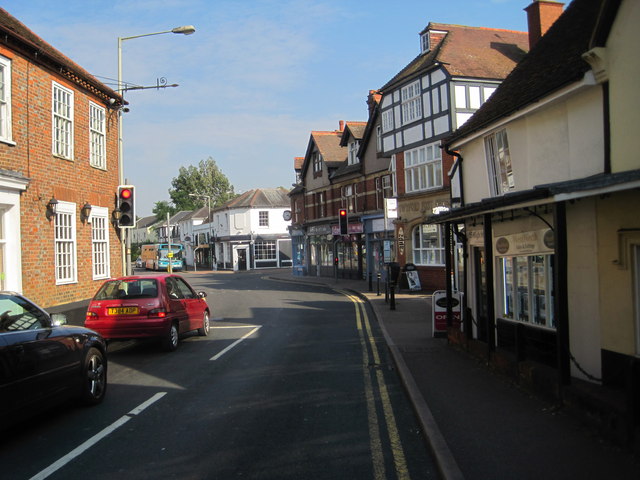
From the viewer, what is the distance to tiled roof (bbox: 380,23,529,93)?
2377 cm

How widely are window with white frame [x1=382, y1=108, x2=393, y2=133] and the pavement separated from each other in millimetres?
19204

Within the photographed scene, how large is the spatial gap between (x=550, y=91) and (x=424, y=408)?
469cm

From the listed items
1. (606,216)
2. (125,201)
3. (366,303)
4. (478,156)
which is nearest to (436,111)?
(366,303)

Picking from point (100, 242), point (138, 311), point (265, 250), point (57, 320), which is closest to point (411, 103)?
point (100, 242)

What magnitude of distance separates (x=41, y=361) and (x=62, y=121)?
31.8 ft

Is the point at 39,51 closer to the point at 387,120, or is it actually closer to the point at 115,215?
the point at 115,215

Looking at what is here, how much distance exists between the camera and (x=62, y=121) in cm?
1389

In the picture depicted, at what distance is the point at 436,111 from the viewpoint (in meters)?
24.0

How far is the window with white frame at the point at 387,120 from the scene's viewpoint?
27250 mm

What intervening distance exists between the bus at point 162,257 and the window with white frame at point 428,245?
41.3m

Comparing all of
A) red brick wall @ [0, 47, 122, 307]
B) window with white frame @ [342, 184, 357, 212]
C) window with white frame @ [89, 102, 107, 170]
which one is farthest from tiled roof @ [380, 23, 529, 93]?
red brick wall @ [0, 47, 122, 307]

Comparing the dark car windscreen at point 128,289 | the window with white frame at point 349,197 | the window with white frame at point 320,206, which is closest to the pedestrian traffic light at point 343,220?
the window with white frame at point 349,197

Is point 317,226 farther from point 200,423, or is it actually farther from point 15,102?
point 200,423

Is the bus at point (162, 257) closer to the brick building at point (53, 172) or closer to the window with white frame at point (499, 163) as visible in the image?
the brick building at point (53, 172)
